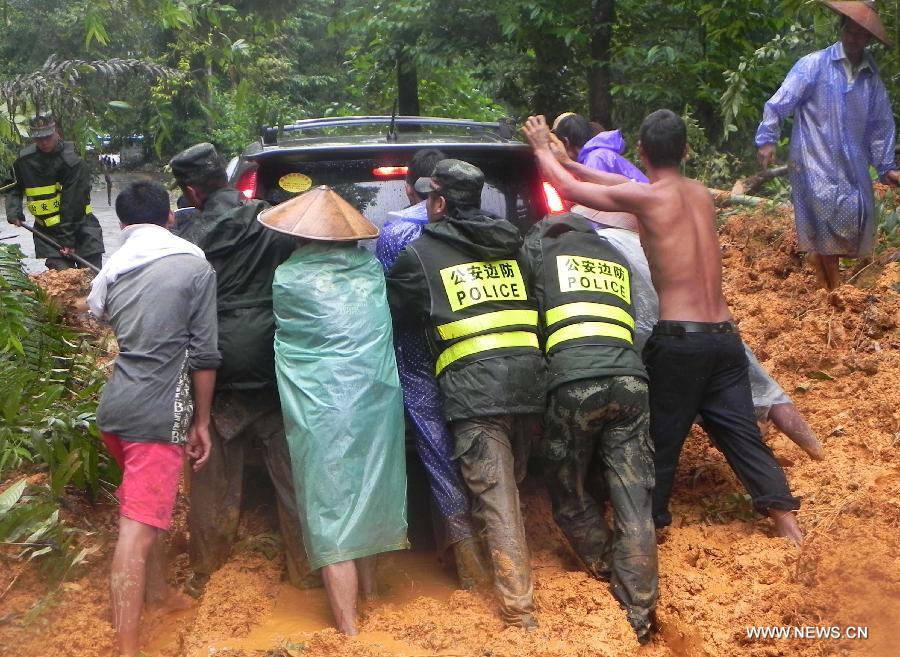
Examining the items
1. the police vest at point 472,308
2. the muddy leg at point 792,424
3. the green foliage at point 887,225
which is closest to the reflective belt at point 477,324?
the police vest at point 472,308

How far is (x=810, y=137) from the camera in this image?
6.69 metres

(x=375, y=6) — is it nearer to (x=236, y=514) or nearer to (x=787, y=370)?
(x=787, y=370)

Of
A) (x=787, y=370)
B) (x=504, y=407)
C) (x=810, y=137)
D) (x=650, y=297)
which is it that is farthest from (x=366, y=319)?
(x=810, y=137)

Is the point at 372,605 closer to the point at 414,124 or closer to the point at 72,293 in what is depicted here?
the point at 414,124

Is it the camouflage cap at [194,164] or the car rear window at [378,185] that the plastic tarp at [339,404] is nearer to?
the camouflage cap at [194,164]

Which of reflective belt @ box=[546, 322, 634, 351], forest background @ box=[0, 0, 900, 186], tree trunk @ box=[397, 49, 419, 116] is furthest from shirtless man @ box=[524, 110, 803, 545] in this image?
tree trunk @ box=[397, 49, 419, 116]

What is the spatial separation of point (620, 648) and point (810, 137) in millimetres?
4219

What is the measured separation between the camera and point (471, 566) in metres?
4.24

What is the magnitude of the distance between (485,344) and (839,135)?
3.64 metres

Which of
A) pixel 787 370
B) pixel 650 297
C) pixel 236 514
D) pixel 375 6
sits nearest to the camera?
pixel 236 514

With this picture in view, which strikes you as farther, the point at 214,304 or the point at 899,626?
the point at 214,304

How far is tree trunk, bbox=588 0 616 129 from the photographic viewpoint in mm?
11781

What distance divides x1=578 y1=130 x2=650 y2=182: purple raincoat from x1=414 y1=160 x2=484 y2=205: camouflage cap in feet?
5.03

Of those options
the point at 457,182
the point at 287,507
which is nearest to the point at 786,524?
the point at 457,182
